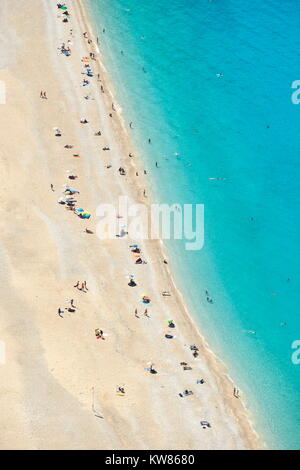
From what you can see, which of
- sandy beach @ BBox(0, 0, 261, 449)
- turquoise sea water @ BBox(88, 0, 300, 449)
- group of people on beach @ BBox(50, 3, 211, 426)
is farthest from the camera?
turquoise sea water @ BBox(88, 0, 300, 449)

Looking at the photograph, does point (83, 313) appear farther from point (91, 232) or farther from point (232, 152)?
point (232, 152)

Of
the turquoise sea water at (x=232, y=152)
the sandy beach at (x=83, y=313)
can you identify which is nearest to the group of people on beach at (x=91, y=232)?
the sandy beach at (x=83, y=313)

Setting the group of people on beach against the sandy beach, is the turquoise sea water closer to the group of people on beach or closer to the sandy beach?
the sandy beach

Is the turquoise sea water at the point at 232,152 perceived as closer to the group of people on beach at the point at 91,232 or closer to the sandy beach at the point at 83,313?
the sandy beach at the point at 83,313

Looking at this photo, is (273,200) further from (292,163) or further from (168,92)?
(168,92)

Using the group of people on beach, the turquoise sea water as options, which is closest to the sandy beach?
the group of people on beach

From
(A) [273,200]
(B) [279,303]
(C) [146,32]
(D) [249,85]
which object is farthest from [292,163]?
(C) [146,32]
